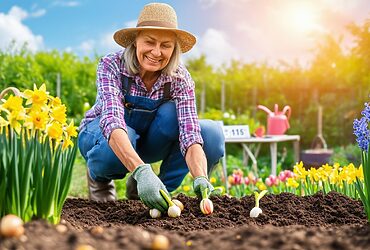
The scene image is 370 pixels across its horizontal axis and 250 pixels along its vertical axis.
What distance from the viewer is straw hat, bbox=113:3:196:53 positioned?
282cm

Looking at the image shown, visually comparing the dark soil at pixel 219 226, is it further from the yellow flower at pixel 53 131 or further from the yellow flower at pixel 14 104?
the yellow flower at pixel 14 104

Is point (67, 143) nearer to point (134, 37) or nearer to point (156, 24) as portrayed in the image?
point (156, 24)

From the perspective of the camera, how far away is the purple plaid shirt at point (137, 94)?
2.72 meters

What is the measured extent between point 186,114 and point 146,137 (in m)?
0.36

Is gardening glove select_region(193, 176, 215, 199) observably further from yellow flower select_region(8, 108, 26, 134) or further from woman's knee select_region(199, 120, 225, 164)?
yellow flower select_region(8, 108, 26, 134)

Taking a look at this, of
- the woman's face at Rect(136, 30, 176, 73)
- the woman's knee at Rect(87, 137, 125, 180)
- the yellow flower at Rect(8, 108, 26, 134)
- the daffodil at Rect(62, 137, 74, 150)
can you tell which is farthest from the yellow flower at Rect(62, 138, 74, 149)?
the woman's knee at Rect(87, 137, 125, 180)

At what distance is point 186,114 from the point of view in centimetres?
295

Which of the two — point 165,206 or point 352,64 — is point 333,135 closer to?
point 352,64

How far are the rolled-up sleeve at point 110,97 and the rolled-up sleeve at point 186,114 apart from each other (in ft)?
1.07

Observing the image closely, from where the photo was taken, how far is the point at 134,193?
3537mm

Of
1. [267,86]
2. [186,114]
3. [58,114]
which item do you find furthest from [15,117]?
[267,86]

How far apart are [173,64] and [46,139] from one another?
1.21 meters

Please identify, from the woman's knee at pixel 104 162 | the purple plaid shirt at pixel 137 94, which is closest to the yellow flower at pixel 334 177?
the purple plaid shirt at pixel 137 94

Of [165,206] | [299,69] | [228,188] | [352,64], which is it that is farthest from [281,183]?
[299,69]
